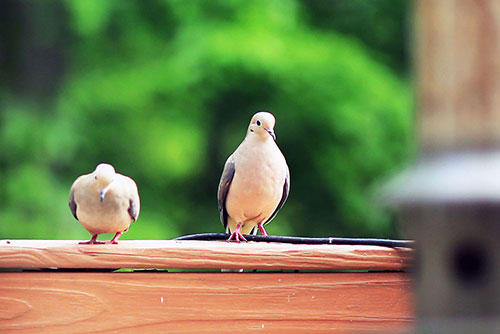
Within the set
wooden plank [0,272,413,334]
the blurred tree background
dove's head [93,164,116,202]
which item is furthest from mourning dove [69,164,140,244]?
the blurred tree background

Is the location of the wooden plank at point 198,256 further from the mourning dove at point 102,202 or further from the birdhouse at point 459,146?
the birdhouse at point 459,146

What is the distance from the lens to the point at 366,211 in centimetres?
769

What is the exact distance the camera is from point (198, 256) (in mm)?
1857

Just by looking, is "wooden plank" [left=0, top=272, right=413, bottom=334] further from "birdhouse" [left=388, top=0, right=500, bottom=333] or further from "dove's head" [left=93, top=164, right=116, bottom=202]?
"birdhouse" [left=388, top=0, right=500, bottom=333]

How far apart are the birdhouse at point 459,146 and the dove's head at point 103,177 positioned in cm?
158

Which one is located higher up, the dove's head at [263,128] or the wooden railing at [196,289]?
the dove's head at [263,128]

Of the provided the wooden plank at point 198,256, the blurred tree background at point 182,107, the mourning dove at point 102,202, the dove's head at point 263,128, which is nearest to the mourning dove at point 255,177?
the dove's head at point 263,128

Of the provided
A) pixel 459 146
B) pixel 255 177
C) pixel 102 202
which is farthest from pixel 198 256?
pixel 459 146

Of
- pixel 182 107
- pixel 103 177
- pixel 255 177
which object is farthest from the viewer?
pixel 182 107

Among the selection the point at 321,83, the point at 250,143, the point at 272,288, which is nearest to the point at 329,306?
the point at 272,288

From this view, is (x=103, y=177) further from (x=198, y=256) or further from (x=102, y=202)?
(x=198, y=256)

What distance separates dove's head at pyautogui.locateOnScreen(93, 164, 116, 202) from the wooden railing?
13.2 inches

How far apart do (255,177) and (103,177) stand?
0.62m

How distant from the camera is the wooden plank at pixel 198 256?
1812 millimetres
